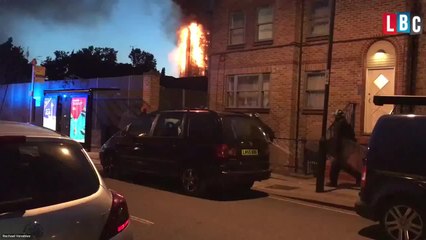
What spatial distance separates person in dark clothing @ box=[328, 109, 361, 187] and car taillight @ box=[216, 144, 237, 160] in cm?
370

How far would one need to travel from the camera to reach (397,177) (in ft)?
23.9

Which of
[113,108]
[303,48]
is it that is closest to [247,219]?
[303,48]

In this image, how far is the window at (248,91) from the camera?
1872 cm

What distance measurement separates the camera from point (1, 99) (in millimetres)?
32250

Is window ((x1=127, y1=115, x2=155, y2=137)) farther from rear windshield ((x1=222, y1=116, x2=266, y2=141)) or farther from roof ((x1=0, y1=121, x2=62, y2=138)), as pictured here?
roof ((x1=0, y1=121, x2=62, y2=138))

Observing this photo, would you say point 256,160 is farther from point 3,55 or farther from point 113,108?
point 3,55

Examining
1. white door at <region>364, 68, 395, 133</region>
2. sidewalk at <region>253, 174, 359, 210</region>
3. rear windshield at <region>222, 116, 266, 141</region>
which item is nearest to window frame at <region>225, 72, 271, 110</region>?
white door at <region>364, 68, 395, 133</region>

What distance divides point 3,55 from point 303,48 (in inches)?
1762

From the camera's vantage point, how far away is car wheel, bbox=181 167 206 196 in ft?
36.3

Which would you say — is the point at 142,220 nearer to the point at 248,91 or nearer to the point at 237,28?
the point at 248,91

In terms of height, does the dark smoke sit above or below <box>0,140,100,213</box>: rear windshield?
above

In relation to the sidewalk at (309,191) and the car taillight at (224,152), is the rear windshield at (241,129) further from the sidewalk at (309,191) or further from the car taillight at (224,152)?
the sidewalk at (309,191)

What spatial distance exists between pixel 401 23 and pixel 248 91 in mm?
6297

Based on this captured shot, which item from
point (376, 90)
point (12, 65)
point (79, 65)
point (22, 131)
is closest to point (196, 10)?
point (376, 90)
